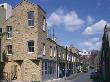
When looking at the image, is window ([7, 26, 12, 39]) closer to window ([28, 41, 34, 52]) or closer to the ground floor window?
window ([28, 41, 34, 52])

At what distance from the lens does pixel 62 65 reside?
2982 inches

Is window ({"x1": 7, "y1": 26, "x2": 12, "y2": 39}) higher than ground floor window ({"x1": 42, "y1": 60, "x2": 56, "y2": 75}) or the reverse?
higher

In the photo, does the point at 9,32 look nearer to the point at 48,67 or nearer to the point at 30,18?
the point at 30,18

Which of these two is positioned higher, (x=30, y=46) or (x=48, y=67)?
(x=30, y=46)

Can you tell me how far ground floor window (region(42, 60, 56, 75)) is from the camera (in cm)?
5228

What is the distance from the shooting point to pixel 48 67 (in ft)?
181

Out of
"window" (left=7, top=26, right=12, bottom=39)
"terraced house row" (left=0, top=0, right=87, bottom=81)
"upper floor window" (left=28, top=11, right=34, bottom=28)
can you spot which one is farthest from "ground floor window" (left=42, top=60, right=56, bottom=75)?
"window" (left=7, top=26, right=12, bottom=39)

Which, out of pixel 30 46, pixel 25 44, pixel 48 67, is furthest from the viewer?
pixel 48 67

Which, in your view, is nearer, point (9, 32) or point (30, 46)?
point (30, 46)

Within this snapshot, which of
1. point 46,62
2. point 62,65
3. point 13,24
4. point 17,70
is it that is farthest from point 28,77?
point 62,65

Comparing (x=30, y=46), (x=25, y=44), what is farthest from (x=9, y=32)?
(x=30, y=46)

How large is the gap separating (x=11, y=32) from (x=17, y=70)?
250 inches

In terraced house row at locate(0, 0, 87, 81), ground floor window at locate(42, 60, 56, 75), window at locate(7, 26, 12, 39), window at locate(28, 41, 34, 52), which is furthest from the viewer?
ground floor window at locate(42, 60, 56, 75)

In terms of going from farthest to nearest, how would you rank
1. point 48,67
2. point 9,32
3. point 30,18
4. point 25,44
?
point 48,67 → point 9,32 → point 30,18 → point 25,44
